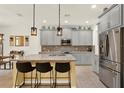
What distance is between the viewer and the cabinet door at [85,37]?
38.1ft

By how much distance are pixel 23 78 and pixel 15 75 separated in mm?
594

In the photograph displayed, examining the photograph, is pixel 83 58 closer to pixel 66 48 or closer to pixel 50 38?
pixel 66 48

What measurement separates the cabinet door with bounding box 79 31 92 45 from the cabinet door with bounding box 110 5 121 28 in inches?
266

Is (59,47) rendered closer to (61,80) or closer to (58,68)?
(61,80)

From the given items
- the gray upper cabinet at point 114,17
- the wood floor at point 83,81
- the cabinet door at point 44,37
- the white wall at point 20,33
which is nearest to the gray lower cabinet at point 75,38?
the cabinet door at point 44,37

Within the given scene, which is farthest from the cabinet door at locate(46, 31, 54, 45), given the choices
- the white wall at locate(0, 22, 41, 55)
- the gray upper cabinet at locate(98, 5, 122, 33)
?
the gray upper cabinet at locate(98, 5, 122, 33)

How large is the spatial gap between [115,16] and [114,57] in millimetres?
1021

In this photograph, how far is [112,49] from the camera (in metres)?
4.60

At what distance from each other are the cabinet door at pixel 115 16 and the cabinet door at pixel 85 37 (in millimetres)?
6762

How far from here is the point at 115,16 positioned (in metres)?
4.50

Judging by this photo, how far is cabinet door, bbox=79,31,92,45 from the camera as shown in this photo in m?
11.6

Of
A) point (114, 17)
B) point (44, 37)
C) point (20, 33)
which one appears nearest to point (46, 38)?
point (44, 37)

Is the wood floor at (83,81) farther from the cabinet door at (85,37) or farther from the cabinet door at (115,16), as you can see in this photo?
the cabinet door at (85,37)
